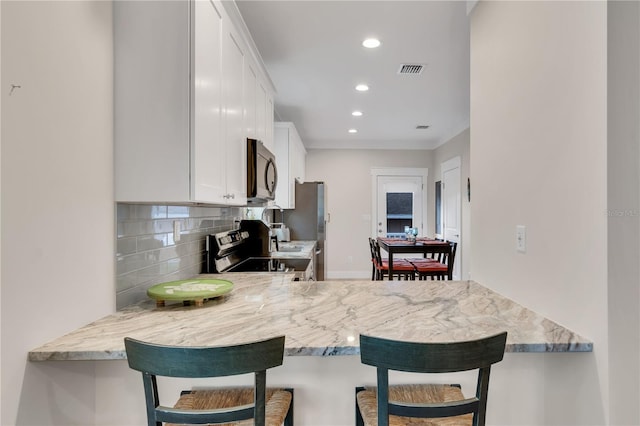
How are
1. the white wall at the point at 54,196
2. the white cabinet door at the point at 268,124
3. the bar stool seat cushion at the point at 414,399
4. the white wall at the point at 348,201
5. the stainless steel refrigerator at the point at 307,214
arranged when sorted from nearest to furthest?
1. the white wall at the point at 54,196
2. the bar stool seat cushion at the point at 414,399
3. the white cabinet door at the point at 268,124
4. the stainless steel refrigerator at the point at 307,214
5. the white wall at the point at 348,201

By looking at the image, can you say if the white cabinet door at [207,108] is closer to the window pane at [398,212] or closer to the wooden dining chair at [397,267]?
the wooden dining chair at [397,267]

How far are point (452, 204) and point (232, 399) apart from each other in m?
5.14

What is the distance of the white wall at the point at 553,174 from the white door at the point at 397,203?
479cm

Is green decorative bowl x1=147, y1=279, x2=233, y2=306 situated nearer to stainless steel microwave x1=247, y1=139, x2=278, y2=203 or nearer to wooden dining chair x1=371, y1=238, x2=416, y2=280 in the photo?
stainless steel microwave x1=247, y1=139, x2=278, y2=203

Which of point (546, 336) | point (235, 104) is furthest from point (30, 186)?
point (546, 336)

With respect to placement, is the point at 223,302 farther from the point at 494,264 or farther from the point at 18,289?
the point at 494,264

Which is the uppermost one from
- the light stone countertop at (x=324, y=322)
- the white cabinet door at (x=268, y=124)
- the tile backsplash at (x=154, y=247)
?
the white cabinet door at (x=268, y=124)

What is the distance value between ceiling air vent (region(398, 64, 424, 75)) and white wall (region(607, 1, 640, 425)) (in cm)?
216

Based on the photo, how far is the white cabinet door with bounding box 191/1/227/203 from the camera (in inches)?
57.1

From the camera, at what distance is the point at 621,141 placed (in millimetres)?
1009

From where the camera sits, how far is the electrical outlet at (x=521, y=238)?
1.46 meters

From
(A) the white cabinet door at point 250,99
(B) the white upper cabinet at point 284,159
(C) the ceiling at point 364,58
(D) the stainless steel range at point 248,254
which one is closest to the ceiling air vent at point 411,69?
(C) the ceiling at point 364,58

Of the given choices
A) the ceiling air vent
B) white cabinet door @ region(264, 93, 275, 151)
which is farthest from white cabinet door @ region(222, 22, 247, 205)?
the ceiling air vent

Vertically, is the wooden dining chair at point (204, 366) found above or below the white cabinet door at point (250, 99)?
below
